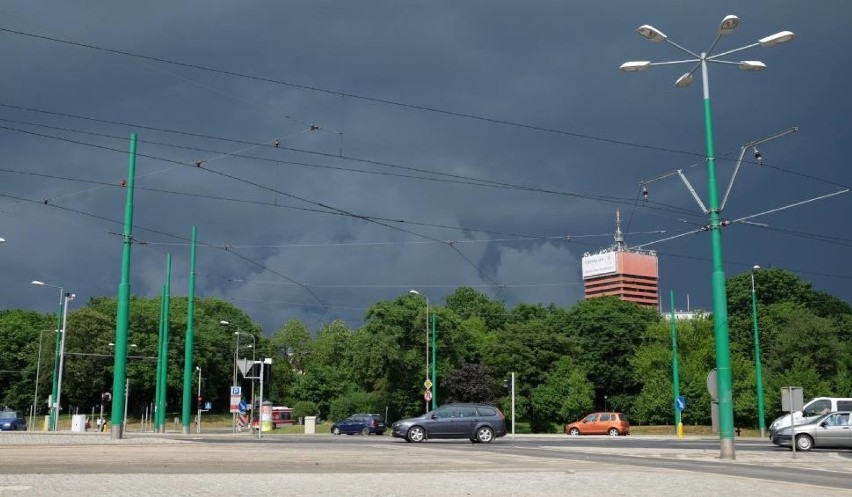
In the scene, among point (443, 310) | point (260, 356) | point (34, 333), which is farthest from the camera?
point (260, 356)

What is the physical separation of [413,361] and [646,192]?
4496cm

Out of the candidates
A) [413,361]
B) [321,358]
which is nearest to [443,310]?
[413,361]

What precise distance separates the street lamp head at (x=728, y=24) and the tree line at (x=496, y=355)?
45118 mm

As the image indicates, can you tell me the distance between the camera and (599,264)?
18862 centimetres

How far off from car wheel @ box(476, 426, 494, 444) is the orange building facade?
5865 inches

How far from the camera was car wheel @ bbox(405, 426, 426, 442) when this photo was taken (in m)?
33.2

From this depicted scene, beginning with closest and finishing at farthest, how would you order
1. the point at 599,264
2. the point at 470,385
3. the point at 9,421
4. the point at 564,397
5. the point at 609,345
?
the point at 9,421 → the point at 470,385 → the point at 564,397 → the point at 609,345 → the point at 599,264

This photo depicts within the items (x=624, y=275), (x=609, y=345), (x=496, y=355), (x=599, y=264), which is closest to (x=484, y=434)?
(x=496, y=355)

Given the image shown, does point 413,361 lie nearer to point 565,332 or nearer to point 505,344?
point 505,344

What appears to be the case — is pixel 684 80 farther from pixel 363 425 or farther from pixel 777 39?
pixel 363 425

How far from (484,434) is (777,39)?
18162 mm

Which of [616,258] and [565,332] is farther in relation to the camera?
[616,258]

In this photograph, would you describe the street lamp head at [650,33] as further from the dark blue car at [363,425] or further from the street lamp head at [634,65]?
the dark blue car at [363,425]

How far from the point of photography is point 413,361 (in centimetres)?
7144
